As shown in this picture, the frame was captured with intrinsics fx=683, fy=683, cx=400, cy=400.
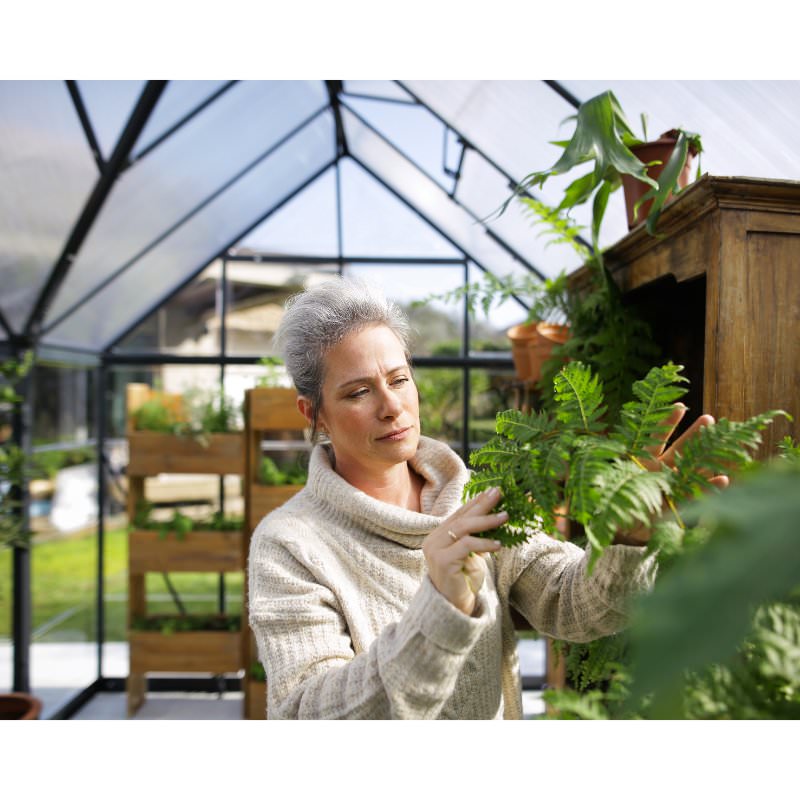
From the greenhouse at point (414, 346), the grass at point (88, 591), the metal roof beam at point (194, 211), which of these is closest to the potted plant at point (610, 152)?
the greenhouse at point (414, 346)

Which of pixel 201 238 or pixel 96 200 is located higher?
pixel 201 238

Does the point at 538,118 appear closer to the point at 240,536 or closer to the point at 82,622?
the point at 240,536

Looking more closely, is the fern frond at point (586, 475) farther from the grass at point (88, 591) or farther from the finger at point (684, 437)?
the grass at point (88, 591)

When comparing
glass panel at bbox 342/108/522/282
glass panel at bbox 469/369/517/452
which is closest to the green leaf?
glass panel at bbox 342/108/522/282

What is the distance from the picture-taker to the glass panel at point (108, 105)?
7.96 ft

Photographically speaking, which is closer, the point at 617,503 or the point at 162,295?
the point at 617,503

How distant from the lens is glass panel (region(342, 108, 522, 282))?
393 cm

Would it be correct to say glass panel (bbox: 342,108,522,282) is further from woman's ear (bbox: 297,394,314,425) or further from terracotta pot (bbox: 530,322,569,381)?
woman's ear (bbox: 297,394,314,425)

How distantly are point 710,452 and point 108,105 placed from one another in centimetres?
268

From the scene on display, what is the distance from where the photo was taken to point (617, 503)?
513 mm

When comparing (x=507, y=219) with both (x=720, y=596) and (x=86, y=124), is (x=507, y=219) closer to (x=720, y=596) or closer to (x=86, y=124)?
(x=86, y=124)

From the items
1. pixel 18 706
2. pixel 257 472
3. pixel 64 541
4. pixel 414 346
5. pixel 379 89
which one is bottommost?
pixel 18 706

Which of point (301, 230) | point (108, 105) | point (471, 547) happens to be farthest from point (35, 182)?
point (471, 547)

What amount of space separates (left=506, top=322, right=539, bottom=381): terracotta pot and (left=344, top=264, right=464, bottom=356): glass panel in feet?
7.05
